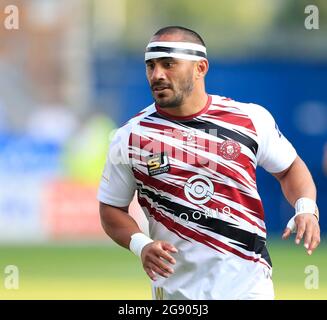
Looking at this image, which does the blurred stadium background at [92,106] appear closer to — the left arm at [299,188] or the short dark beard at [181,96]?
the left arm at [299,188]

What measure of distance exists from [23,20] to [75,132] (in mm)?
4530

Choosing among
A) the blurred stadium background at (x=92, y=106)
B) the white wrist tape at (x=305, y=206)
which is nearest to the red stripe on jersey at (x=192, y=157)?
A: the white wrist tape at (x=305, y=206)

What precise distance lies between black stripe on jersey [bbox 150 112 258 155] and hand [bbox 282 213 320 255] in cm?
60

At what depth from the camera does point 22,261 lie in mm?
18594

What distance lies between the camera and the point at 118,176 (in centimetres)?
807

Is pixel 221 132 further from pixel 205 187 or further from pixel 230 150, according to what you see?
pixel 205 187

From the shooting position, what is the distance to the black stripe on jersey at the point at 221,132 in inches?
312

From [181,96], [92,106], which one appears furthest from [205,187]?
[92,106]

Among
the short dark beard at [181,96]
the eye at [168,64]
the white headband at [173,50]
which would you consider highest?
the white headband at [173,50]

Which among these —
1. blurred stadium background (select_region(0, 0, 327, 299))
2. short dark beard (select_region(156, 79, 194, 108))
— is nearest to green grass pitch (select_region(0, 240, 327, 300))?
blurred stadium background (select_region(0, 0, 327, 299))

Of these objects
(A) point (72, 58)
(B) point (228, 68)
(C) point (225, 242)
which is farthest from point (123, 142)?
(A) point (72, 58)

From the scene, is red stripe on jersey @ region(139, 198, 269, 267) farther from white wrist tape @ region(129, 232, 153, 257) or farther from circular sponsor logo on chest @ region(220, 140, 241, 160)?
circular sponsor logo on chest @ region(220, 140, 241, 160)

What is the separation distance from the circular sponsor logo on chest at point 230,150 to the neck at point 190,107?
0.33 meters

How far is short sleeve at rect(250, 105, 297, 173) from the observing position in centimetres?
798
